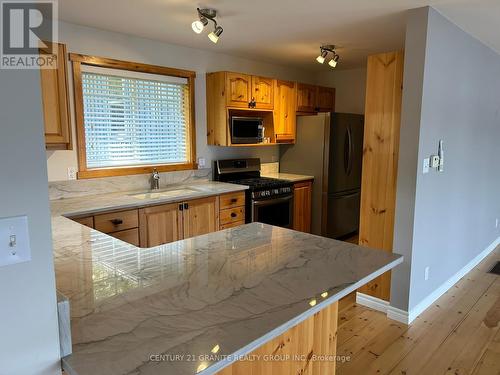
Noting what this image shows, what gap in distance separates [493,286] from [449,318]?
1.06 metres

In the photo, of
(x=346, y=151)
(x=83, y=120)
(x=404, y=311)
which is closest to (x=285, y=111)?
(x=346, y=151)

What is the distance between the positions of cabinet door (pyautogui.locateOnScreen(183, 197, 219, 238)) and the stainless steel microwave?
95cm

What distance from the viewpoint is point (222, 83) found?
163 inches

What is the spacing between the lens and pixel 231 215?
3.93m

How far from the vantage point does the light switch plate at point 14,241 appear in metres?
0.81

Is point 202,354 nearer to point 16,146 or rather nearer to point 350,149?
point 16,146

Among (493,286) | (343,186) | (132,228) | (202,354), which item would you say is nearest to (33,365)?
Answer: (202,354)

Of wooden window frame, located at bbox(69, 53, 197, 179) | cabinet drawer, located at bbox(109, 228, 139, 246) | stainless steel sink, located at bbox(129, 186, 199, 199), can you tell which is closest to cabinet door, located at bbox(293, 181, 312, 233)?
wooden window frame, located at bbox(69, 53, 197, 179)

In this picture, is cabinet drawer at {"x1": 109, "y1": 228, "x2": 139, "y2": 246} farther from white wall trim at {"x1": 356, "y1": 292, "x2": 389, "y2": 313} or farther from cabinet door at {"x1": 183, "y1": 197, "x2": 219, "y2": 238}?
white wall trim at {"x1": 356, "y1": 292, "x2": 389, "y2": 313}

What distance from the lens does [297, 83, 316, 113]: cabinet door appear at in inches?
201

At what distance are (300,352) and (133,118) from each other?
3.01 meters

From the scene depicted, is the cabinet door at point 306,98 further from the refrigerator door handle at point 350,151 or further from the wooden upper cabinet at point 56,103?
the wooden upper cabinet at point 56,103

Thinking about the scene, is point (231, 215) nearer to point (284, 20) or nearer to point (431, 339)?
point (284, 20)

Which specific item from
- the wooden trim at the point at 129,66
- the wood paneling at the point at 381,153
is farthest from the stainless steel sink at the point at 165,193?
the wood paneling at the point at 381,153
